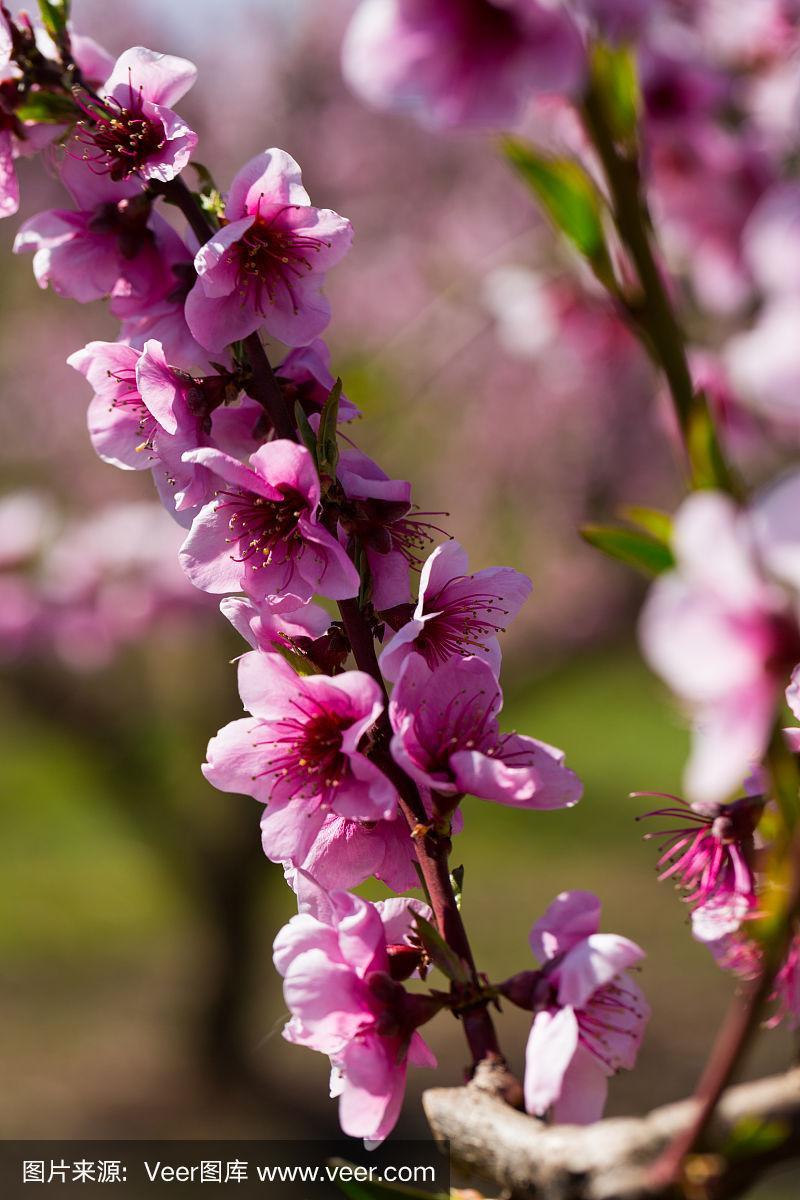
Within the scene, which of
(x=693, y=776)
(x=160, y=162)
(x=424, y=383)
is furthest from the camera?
(x=424, y=383)

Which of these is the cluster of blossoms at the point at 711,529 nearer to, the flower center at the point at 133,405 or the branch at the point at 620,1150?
the branch at the point at 620,1150

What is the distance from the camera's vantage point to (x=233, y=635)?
485 centimetres

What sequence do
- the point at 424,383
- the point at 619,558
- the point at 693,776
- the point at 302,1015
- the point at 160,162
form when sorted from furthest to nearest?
the point at 424,383, the point at 160,162, the point at 302,1015, the point at 619,558, the point at 693,776

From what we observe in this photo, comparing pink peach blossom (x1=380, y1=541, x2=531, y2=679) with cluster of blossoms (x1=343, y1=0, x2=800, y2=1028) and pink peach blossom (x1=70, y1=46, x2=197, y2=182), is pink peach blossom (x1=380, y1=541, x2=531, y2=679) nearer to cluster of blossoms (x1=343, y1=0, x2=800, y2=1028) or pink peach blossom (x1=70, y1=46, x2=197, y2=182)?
cluster of blossoms (x1=343, y1=0, x2=800, y2=1028)

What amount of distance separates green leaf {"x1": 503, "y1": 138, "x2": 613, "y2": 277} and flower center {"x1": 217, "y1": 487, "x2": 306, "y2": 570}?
288mm

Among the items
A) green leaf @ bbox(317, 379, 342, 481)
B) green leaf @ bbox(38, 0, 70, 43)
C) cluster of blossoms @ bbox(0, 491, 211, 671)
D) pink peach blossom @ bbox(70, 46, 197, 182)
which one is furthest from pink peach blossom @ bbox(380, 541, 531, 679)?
cluster of blossoms @ bbox(0, 491, 211, 671)

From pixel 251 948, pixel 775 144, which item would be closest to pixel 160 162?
pixel 775 144

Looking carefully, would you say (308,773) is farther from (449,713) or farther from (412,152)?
(412,152)

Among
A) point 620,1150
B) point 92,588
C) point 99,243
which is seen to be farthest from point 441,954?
point 92,588

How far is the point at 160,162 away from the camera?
2.56 feet

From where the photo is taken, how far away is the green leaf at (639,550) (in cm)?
53

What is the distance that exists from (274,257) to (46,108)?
0.17 metres

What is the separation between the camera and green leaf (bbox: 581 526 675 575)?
53cm

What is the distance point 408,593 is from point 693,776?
41cm
